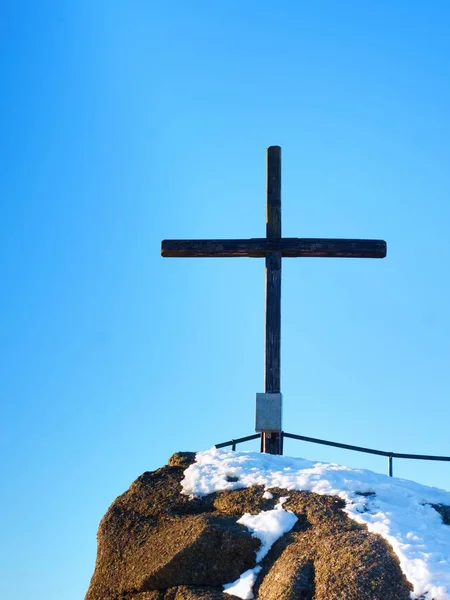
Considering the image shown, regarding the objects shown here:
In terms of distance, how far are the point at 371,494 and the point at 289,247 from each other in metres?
5.00

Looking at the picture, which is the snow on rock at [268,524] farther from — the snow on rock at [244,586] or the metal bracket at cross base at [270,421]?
the metal bracket at cross base at [270,421]

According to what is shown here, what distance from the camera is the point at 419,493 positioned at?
9.41 meters

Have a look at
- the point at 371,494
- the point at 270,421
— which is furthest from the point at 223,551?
the point at 270,421

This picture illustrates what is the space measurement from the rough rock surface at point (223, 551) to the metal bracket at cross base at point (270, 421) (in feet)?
8.03

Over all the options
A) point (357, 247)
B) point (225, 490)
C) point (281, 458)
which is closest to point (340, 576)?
point (225, 490)

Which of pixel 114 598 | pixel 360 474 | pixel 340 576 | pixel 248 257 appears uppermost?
pixel 248 257

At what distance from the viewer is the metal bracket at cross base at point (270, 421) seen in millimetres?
12031

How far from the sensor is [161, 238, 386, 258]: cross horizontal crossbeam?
13.0m

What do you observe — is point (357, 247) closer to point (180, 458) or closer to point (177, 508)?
point (180, 458)

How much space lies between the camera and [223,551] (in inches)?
329

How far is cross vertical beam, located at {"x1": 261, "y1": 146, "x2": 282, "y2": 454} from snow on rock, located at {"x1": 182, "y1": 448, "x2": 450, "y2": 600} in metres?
1.74

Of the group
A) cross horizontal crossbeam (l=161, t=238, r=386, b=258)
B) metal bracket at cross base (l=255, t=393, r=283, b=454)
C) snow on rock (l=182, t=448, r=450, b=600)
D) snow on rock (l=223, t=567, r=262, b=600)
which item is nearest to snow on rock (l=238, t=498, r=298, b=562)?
snow on rock (l=182, t=448, r=450, b=600)

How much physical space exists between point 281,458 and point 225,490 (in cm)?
118

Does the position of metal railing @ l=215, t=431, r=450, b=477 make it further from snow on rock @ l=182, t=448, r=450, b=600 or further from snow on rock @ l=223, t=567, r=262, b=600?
snow on rock @ l=223, t=567, r=262, b=600
